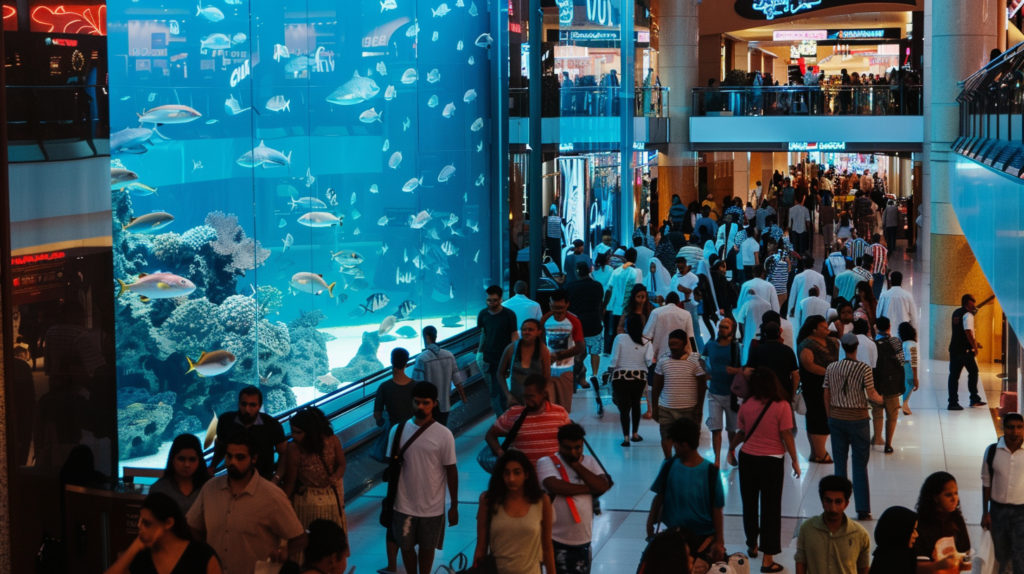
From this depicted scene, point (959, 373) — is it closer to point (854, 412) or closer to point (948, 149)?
→ point (854, 412)

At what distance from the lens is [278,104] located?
11.7 m

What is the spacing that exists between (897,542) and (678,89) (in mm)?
31023

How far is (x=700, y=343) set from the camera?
1606 cm

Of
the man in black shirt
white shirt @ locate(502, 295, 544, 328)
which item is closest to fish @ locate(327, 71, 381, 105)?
white shirt @ locate(502, 295, 544, 328)

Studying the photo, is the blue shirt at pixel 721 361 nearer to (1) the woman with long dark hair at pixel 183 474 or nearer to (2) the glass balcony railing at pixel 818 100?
(1) the woman with long dark hair at pixel 183 474

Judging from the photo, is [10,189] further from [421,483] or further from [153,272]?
[153,272]

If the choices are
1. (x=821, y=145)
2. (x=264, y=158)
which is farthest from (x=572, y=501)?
(x=821, y=145)

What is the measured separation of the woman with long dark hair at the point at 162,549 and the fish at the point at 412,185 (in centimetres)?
997

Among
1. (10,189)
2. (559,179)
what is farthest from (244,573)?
(559,179)

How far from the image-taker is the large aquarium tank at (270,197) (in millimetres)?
10008

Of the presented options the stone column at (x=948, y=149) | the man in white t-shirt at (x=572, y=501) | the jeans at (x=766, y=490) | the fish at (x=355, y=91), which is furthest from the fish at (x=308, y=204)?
the stone column at (x=948, y=149)

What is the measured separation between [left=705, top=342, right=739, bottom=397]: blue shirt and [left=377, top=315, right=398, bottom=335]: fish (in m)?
4.73

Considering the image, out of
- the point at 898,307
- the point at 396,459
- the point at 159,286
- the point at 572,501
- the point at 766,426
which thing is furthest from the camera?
the point at 898,307

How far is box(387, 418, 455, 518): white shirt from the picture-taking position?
707 centimetres
